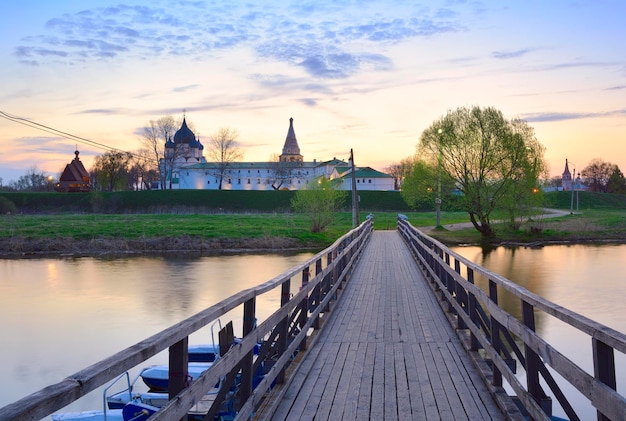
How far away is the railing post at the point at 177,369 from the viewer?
10.0 feet

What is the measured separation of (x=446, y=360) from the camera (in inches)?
260

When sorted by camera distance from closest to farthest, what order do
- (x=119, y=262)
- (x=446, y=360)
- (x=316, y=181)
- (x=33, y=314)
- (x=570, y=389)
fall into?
(x=446, y=360) < (x=570, y=389) < (x=33, y=314) < (x=119, y=262) < (x=316, y=181)

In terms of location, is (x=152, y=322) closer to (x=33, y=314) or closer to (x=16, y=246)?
(x=33, y=314)

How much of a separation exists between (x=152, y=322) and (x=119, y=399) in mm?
9189

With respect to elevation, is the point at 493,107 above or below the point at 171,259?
above

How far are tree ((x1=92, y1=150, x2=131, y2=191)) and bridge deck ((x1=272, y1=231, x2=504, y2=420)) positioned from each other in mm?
95663

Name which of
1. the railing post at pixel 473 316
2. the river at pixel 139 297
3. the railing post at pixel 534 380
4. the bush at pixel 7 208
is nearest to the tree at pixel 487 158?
the river at pixel 139 297

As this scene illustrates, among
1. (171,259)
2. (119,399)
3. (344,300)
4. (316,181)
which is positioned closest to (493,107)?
(316,181)

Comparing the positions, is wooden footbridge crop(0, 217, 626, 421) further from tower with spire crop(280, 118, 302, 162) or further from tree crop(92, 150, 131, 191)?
tower with spire crop(280, 118, 302, 162)

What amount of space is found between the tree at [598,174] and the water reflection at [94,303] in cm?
11941

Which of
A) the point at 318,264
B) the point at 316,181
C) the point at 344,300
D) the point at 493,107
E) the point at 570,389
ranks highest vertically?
the point at 493,107

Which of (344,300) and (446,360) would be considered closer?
(446,360)

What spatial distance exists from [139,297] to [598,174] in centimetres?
13387

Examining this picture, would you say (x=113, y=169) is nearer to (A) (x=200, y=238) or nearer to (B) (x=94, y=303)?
(A) (x=200, y=238)
